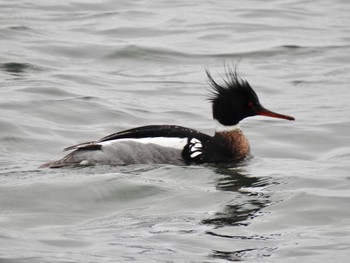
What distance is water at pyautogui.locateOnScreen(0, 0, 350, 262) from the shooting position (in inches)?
376

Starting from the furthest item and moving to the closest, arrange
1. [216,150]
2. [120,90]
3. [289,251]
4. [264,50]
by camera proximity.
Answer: [264,50] → [120,90] → [216,150] → [289,251]

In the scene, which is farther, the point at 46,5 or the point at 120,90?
the point at 46,5

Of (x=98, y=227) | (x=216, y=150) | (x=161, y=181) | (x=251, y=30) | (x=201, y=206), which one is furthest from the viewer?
(x=251, y=30)

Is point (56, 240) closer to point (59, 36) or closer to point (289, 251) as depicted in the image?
point (289, 251)

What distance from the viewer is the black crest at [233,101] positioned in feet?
41.7

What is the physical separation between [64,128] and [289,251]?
226 inches

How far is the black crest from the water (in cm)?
56

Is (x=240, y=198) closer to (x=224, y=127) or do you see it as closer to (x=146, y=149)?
(x=146, y=149)

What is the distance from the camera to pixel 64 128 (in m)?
14.4

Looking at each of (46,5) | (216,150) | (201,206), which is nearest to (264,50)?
(46,5)

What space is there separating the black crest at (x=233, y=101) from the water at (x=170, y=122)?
56 centimetres

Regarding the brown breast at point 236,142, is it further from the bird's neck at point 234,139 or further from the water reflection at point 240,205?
the water reflection at point 240,205

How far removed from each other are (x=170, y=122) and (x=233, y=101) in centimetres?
249

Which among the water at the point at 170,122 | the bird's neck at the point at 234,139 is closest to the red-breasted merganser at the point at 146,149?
the water at the point at 170,122
